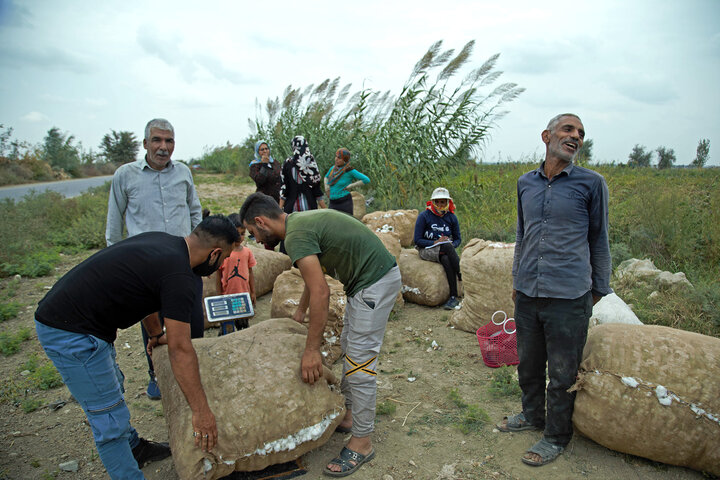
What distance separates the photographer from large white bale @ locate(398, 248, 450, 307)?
5176 mm

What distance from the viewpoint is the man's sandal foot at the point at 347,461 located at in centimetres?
254

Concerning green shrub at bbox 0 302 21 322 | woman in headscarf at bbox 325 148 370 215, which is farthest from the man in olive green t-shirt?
green shrub at bbox 0 302 21 322

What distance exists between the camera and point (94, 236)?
828 cm

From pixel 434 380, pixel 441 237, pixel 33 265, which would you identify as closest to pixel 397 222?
pixel 441 237

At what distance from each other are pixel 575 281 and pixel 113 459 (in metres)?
2.60

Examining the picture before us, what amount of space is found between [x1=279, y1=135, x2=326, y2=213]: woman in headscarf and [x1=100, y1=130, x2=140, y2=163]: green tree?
29303 millimetres

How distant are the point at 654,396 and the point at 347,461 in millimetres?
1726

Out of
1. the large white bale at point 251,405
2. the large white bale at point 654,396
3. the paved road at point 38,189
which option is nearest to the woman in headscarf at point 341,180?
the large white bale at point 251,405

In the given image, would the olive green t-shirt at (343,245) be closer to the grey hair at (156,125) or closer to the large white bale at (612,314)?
the grey hair at (156,125)

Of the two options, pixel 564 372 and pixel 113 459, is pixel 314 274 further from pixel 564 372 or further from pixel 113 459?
pixel 564 372

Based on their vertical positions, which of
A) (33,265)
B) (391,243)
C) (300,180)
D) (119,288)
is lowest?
(33,265)

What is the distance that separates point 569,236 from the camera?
8.31 ft

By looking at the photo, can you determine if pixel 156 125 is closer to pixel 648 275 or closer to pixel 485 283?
pixel 485 283

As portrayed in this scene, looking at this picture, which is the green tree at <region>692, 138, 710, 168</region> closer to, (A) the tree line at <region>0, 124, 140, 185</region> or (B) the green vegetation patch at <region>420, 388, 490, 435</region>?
(B) the green vegetation patch at <region>420, 388, 490, 435</region>
